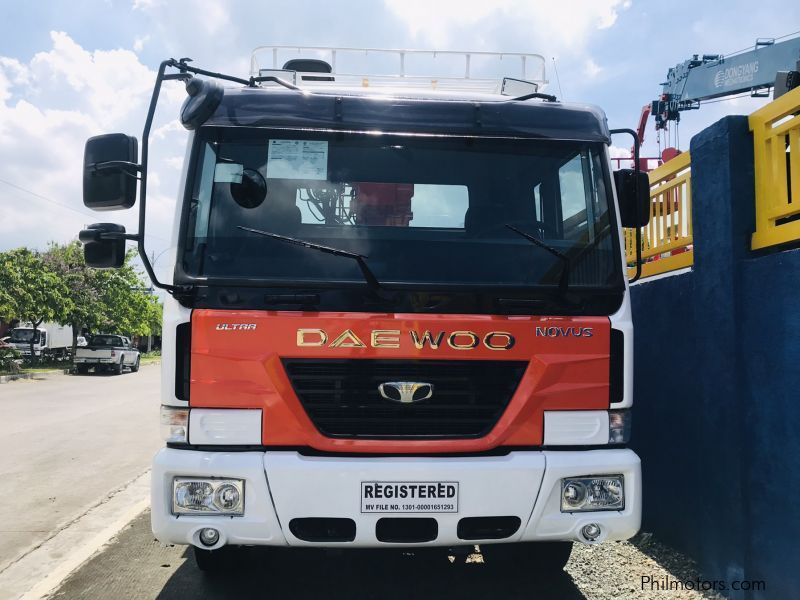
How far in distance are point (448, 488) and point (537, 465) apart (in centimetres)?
42

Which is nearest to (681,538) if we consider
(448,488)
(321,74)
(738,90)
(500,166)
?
(448,488)

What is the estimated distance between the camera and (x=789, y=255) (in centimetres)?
314

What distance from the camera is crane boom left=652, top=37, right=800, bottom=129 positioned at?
20.4 meters

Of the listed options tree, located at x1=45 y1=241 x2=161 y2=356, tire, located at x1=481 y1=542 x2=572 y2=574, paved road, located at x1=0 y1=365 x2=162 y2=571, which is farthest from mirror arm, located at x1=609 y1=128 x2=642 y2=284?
tree, located at x1=45 y1=241 x2=161 y2=356

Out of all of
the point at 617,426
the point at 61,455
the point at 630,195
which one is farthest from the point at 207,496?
the point at 61,455

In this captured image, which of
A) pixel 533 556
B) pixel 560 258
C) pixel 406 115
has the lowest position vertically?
pixel 533 556

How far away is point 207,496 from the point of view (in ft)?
9.55

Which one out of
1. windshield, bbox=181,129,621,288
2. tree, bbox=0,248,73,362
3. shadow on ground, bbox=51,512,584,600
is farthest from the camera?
tree, bbox=0,248,73,362

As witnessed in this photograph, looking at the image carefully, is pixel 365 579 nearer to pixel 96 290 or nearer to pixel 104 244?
pixel 104 244

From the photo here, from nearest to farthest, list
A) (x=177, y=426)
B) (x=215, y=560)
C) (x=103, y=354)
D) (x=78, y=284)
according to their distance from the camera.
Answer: (x=177, y=426) → (x=215, y=560) → (x=103, y=354) → (x=78, y=284)

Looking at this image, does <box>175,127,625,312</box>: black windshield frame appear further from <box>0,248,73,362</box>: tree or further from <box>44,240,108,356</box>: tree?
<box>44,240,108,356</box>: tree

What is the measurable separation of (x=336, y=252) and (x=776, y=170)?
234 centimetres

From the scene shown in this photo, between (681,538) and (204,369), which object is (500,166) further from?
(681,538)

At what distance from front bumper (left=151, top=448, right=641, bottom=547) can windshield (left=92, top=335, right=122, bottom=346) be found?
26.3 meters
